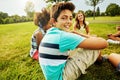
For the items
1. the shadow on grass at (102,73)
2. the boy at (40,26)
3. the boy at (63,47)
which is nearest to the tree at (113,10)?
Result: the boy at (40,26)

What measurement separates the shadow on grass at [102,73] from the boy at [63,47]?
0.73 m

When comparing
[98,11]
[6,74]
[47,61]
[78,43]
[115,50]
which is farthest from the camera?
[98,11]

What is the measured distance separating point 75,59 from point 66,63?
13 cm

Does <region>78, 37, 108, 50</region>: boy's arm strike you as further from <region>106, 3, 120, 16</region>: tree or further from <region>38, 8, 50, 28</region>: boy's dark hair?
<region>106, 3, 120, 16</region>: tree

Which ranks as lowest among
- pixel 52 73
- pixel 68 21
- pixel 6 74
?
pixel 6 74

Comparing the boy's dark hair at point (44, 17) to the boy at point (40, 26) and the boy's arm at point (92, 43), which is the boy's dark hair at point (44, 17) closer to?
the boy at point (40, 26)

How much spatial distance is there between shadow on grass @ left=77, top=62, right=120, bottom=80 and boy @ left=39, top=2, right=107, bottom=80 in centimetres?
73

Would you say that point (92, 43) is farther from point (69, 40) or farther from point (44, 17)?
point (44, 17)

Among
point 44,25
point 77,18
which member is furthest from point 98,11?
point 44,25

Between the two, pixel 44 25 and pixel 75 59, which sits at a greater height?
pixel 44 25

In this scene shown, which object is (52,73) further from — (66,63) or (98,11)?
(98,11)

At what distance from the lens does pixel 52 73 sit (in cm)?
262

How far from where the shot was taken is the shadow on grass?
11.1ft

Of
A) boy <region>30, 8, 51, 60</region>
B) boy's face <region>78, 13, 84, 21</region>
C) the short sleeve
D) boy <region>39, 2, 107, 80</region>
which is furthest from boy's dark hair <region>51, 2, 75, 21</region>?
boy's face <region>78, 13, 84, 21</region>
